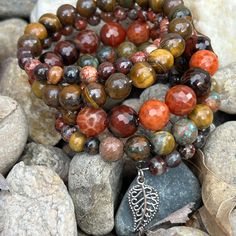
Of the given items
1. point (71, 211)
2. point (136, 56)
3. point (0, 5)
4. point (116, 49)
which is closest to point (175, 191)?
point (71, 211)

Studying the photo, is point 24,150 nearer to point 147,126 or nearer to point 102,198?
point 102,198

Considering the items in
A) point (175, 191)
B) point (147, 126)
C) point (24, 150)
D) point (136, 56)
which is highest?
point (136, 56)

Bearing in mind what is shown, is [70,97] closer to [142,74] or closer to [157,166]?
[142,74]

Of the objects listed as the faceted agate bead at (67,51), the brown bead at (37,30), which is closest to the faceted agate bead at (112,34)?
the faceted agate bead at (67,51)

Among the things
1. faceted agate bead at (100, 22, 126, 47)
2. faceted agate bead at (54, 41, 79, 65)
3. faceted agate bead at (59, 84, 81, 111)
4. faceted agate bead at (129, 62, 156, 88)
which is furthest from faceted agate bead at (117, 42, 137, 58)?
faceted agate bead at (59, 84, 81, 111)

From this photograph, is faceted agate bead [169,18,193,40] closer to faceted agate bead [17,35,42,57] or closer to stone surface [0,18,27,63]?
faceted agate bead [17,35,42,57]

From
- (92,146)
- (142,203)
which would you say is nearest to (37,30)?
(92,146)
